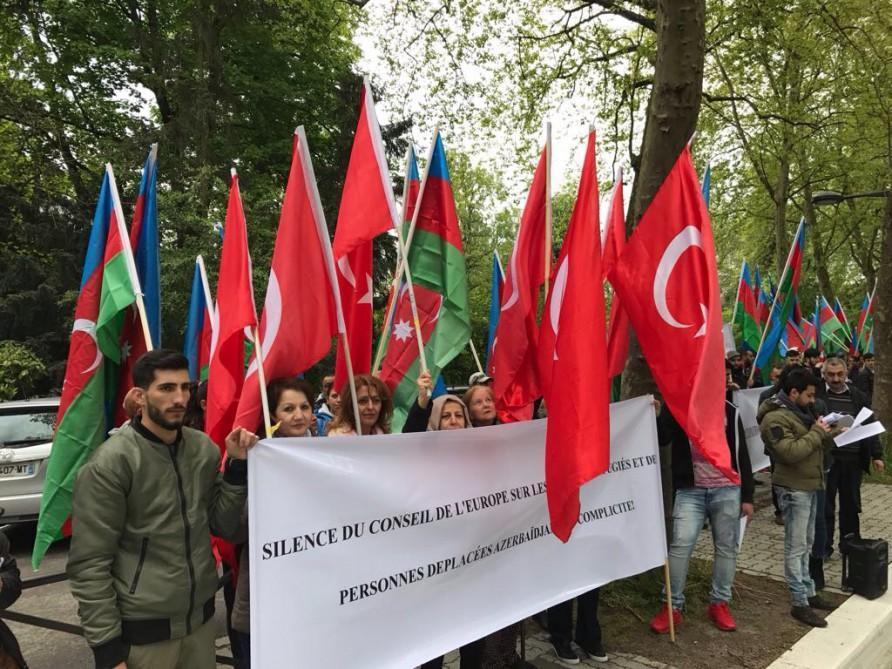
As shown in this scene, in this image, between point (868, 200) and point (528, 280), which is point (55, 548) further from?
point (868, 200)

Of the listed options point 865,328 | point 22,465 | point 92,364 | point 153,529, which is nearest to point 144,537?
point 153,529

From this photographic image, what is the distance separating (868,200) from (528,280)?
27.2 metres

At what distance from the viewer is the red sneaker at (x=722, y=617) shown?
178 inches

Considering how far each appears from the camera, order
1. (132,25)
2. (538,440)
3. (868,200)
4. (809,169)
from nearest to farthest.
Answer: (538,440), (132,25), (809,169), (868,200)

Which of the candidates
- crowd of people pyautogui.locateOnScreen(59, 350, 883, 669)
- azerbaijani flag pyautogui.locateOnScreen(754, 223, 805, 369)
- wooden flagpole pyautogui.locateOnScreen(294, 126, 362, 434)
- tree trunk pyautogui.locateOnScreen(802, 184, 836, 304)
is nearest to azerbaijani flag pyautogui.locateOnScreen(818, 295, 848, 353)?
tree trunk pyautogui.locateOnScreen(802, 184, 836, 304)

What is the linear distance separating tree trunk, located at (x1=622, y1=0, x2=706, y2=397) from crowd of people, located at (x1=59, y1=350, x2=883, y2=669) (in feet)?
3.86

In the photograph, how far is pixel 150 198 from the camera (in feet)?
13.2

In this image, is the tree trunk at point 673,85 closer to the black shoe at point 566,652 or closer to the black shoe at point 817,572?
the black shoe at point 817,572

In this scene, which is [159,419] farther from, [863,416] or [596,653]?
[863,416]

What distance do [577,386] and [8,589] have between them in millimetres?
2730

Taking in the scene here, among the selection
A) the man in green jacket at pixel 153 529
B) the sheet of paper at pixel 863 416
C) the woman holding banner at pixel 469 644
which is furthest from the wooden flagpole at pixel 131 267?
the sheet of paper at pixel 863 416

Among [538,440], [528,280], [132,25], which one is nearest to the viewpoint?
[538,440]

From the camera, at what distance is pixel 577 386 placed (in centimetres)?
341

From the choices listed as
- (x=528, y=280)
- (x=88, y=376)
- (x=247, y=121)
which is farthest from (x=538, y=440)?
(x=247, y=121)
